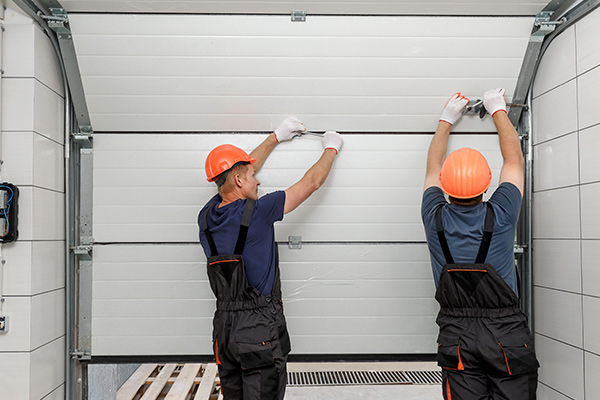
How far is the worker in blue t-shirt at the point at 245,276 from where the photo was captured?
2172 mm

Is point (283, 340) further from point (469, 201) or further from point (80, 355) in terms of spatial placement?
point (80, 355)

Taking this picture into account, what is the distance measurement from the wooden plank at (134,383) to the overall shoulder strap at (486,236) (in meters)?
3.35

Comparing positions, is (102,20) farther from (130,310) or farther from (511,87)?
(511,87)

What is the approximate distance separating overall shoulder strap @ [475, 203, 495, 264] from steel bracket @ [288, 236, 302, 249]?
1.00 meters

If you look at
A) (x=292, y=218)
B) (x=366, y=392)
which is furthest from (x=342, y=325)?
(x=366, y=392)

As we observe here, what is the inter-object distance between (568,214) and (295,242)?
145cm

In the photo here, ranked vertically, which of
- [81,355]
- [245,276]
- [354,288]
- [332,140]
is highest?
[332,140]

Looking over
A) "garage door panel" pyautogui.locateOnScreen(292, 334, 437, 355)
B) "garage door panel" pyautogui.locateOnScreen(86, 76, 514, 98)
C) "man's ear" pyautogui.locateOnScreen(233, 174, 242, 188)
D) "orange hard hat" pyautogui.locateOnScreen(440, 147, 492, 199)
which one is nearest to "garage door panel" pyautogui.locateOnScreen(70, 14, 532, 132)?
"garage door panel" pyautogui.locateOnScreen(86, 76, 514, 98)

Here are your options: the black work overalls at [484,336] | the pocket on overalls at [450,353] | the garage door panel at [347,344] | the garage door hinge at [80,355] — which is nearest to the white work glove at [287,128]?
the black work overalls at [484,336]

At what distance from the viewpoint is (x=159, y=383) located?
431 centimetres

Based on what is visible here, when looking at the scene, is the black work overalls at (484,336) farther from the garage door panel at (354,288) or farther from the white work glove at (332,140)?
the white work glove at (332,140)

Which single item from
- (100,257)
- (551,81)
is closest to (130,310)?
(100,257)

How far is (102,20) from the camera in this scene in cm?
235

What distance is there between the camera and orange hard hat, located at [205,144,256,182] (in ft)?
7.59
